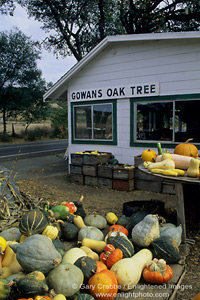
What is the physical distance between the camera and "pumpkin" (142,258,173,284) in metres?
2.61

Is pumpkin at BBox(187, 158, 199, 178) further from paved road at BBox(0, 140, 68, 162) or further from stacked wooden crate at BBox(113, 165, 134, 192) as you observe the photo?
paved road at BBox(0, 140, 68, 162)

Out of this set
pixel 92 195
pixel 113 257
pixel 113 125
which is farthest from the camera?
pixel 113 125

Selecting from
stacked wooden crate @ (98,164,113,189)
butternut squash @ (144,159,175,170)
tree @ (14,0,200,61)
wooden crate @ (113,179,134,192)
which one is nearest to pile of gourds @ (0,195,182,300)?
butternut squash @ (144,159,175,170)

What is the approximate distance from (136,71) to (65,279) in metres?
7.50

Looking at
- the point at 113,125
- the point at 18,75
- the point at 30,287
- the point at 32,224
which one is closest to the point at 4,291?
the point at 30,287

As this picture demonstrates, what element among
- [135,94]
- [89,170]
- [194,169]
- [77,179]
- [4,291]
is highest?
[135,94]

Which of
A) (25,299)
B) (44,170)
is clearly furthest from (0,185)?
(44,170)

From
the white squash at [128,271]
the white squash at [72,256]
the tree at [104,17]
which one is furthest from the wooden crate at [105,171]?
the tree at [104,17]

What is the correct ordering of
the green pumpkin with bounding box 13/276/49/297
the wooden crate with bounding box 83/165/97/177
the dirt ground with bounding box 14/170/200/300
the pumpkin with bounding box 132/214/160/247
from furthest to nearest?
the wooden crate with bounding box 83/165/97/177, the dirt ground with bounding box 14/170/200/300, the pumpkin with bounding box 132/214/160/247, the green pumpkin with bounding box 13/276/49/297

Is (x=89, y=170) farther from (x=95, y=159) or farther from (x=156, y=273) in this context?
(x=156, y=273)

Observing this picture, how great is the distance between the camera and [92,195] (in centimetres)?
737

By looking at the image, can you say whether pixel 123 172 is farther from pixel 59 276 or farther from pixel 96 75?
pixel 59 276

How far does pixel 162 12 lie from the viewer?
18.3m

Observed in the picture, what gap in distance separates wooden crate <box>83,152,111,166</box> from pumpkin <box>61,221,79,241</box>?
15.7 feet
